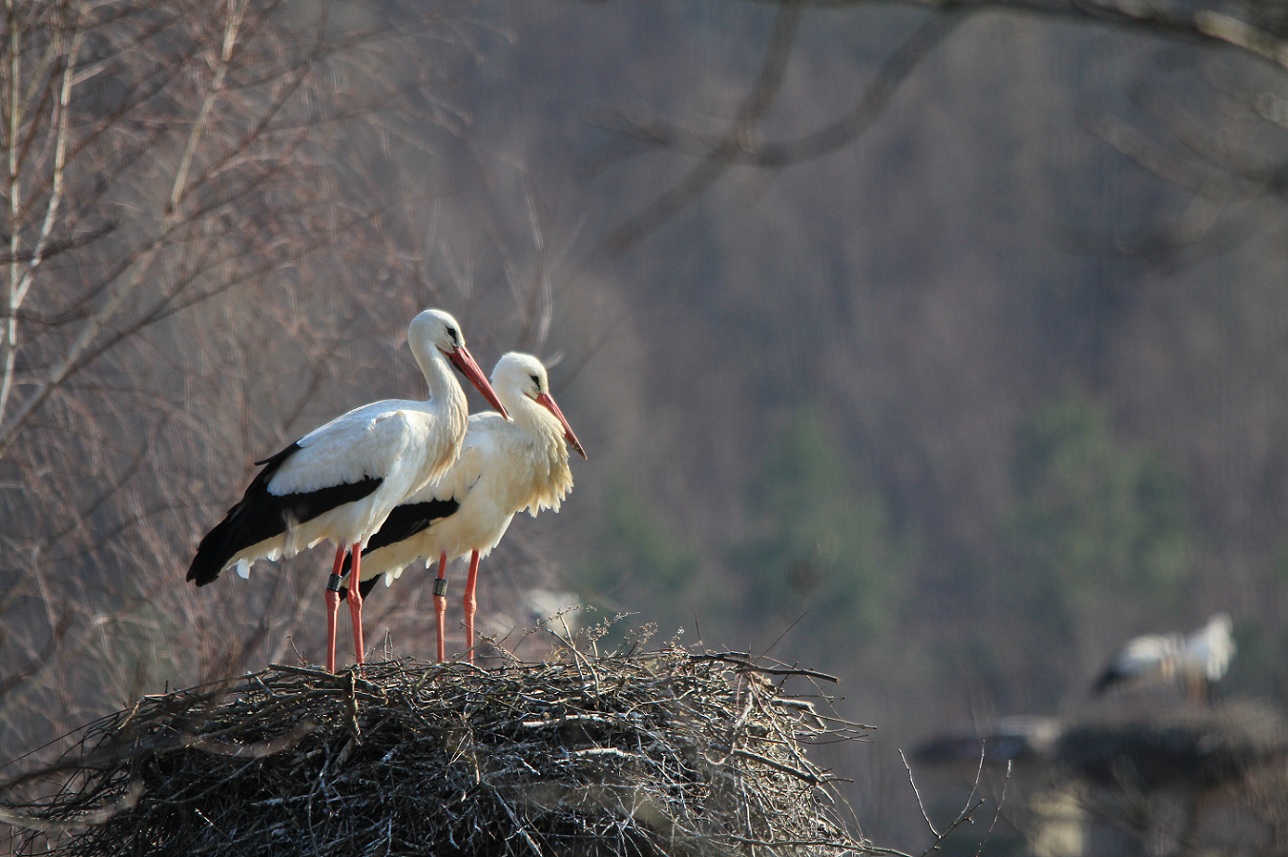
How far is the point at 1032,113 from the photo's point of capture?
5259 cm

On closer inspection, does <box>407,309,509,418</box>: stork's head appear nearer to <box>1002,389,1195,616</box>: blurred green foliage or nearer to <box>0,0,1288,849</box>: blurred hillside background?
<box>0,0,1288,849</box>: blurred hillside background

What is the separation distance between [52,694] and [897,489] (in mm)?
37706

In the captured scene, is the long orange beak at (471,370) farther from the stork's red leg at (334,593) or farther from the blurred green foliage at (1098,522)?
the blurred green foliage at (1098,522)

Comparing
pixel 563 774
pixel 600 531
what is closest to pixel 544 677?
pixel 563 774

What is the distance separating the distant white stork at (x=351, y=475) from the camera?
566cm

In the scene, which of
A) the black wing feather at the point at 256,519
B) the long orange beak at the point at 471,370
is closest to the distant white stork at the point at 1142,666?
the long orange beak at the point at 471,370

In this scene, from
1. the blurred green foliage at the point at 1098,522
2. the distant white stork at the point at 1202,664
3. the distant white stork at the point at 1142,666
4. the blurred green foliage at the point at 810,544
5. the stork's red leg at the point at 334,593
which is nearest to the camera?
the stork's red leg at the point at 334,593

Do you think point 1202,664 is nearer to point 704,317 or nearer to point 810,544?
point 810,544

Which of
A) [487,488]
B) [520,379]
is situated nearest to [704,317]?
[520,379]

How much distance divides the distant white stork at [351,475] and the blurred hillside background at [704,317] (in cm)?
44

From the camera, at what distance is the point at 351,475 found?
19.2ft

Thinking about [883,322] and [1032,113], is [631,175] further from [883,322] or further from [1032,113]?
[1032,113]

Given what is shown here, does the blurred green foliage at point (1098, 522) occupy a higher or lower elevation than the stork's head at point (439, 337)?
lower

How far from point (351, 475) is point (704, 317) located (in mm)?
42206
